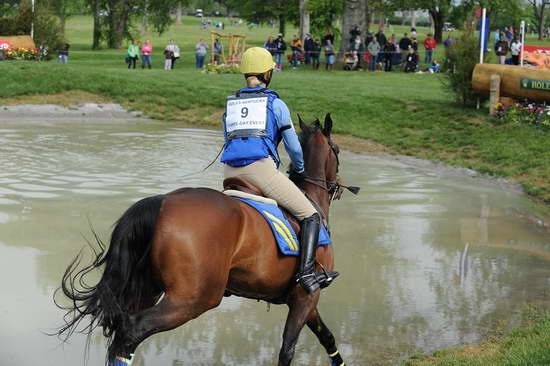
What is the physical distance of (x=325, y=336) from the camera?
6.76 m

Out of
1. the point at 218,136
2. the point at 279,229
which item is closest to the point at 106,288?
the point at 279,229

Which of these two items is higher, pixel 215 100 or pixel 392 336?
pixel 215 100

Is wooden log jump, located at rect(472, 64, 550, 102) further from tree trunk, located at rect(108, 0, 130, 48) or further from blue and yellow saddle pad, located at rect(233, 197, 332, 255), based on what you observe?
tree trunk, located at rect(108, 0, 130, 48)

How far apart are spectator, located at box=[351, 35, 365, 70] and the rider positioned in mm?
32787

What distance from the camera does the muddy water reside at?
24.6ft

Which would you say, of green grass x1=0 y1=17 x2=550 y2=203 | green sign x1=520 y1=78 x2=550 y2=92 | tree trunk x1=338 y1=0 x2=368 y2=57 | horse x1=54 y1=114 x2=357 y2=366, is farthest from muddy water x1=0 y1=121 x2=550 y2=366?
tree trunk x1=338 y1=0 x2=368 y2=57

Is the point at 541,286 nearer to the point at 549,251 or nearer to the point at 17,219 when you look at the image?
the point at 549,251

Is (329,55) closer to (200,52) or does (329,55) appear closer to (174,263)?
(200,52)

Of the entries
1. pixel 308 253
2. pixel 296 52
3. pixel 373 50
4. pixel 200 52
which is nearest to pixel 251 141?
pixel 308 253

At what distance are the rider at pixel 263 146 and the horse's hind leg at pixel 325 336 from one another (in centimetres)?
42

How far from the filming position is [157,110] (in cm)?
2455

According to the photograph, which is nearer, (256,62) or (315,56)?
(256,62)

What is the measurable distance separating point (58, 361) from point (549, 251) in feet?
25.0

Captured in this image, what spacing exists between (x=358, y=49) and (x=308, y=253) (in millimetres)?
33589
